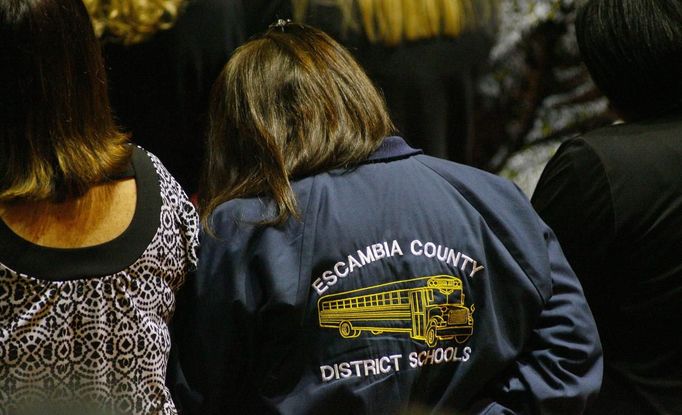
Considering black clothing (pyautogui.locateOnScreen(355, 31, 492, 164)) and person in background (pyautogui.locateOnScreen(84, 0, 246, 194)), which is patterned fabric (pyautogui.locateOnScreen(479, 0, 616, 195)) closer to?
black clothing (pyautogui.locateOnScreen(355, 31, 492, 164))

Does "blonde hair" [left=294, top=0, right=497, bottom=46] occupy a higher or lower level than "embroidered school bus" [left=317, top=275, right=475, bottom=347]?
higher

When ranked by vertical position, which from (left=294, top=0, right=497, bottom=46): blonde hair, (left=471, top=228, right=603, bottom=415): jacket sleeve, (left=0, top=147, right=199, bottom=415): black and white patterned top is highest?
(left=294, top=0, right=497, bottom=46): blonde hair

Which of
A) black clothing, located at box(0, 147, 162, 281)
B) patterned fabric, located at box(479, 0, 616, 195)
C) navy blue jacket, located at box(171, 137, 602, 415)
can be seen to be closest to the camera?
black clothing, located at box(0, 147, 162, 281)

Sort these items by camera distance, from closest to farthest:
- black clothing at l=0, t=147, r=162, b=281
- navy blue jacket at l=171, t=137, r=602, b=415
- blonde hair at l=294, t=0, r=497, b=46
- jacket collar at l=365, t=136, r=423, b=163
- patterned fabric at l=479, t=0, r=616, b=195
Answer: black clothing at l=0, t=147, r=162, b=281
navy blue jacket at l=171, t=137, r=602, b=415
jacket collar at l=365, t=136, r=423, b=163
blonde hair at l=294, t=0, r=497, b=46
patterned fabric at l=479, t=0, r=616, b=195

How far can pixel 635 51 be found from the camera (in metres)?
2.06

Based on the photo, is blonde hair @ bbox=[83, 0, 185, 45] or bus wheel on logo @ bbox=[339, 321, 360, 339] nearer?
bus wheel on logo @ bbox=[339, 321, 360, 339]

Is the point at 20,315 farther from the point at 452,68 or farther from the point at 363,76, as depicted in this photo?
the point at 452,68

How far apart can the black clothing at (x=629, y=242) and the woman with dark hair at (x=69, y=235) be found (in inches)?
31.3

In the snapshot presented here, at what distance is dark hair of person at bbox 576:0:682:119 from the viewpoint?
2.05m

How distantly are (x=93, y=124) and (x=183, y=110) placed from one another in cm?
50

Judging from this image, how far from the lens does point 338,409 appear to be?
178cm

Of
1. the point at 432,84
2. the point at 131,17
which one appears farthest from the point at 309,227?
the point at 432,84

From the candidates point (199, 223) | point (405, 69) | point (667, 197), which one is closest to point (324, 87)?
point (199, 223)

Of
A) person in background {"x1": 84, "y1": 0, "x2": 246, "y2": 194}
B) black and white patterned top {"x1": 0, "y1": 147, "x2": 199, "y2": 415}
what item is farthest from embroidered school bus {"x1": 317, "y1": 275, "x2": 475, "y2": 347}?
person in background {"x1": 84, "y1": 0, "x2": 246, "y2": 194}
